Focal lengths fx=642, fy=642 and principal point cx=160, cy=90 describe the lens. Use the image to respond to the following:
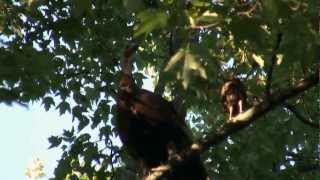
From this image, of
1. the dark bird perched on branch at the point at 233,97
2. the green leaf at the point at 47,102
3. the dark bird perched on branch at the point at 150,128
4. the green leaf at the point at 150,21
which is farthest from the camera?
the green leaf at the point at 47,102

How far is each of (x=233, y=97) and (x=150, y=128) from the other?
0.83 metres

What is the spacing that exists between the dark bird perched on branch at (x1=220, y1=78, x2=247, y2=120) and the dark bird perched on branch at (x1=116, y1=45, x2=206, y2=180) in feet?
1.71

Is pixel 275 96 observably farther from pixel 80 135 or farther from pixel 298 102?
pixel 80 135

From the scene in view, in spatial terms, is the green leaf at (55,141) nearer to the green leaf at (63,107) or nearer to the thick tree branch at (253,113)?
the green leaf at (63,107)

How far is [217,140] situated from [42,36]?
350 centimetres

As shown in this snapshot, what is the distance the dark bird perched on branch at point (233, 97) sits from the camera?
441 cm

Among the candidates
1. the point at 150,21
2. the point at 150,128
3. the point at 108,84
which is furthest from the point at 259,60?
the point at 108,84

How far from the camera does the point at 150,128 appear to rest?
5.02 m

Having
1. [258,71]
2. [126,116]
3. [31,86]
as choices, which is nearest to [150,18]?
[126,116]

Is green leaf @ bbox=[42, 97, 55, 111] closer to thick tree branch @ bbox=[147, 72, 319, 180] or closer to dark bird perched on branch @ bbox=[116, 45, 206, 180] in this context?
dark bird perched on branch @ bbox=[116, 45, 206, 180]

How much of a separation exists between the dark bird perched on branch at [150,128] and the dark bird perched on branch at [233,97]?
1.71 feet

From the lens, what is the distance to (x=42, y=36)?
6852 millimetres

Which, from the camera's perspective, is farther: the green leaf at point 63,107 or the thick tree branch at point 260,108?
the green leaf at point 63,107

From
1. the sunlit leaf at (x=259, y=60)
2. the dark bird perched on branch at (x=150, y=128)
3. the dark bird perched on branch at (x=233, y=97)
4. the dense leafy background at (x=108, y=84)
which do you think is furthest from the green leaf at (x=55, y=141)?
the sunlit leaf at (x=259, y=60)
